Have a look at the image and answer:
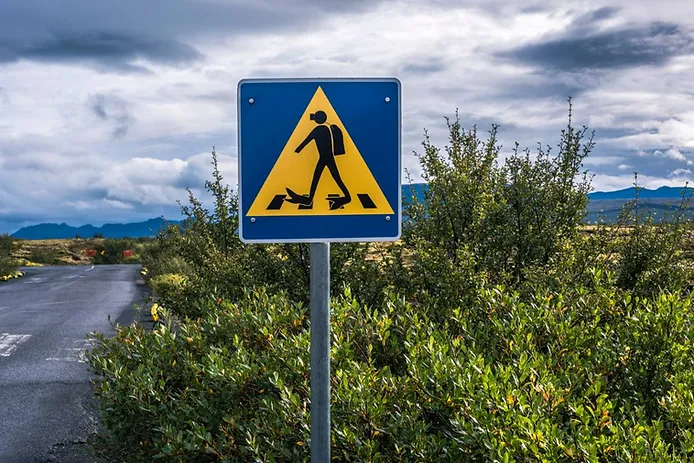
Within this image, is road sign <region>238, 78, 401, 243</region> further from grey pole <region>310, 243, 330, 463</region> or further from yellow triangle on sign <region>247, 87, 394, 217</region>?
grey pole <region>310, 243, 330, 463</region>

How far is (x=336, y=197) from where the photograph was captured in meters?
3.03

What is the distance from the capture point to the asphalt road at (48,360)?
294 inches

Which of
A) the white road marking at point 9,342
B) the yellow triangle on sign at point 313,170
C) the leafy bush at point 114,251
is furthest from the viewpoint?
the leafy bush at point 114,251

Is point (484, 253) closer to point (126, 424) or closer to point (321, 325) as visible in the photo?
point (126, 424)

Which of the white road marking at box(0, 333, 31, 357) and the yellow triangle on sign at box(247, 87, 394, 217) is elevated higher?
the yellow triangle on sign at box(247, 87, 394, 217)

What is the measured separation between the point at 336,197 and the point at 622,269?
6.59 metres

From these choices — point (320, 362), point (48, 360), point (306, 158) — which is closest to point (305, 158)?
point (306, 158)

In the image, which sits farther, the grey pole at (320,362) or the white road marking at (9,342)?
the white road marking at (9,342)

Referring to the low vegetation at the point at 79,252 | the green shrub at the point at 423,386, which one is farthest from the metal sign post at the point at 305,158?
the low vegetation at the point at 79,252

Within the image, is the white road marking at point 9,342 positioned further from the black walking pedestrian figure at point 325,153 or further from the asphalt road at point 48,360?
the black walking pedestrian figure at point 325,153

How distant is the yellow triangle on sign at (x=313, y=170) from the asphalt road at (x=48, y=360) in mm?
2888

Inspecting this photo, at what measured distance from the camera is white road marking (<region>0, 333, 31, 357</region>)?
41.3 ft

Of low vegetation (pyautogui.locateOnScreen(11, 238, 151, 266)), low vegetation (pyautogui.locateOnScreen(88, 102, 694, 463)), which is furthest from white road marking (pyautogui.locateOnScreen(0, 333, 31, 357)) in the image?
low vegetation (pyautogui.locateOnScreen(11, 238, 151, 266))

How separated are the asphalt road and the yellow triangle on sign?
2.89 meters
